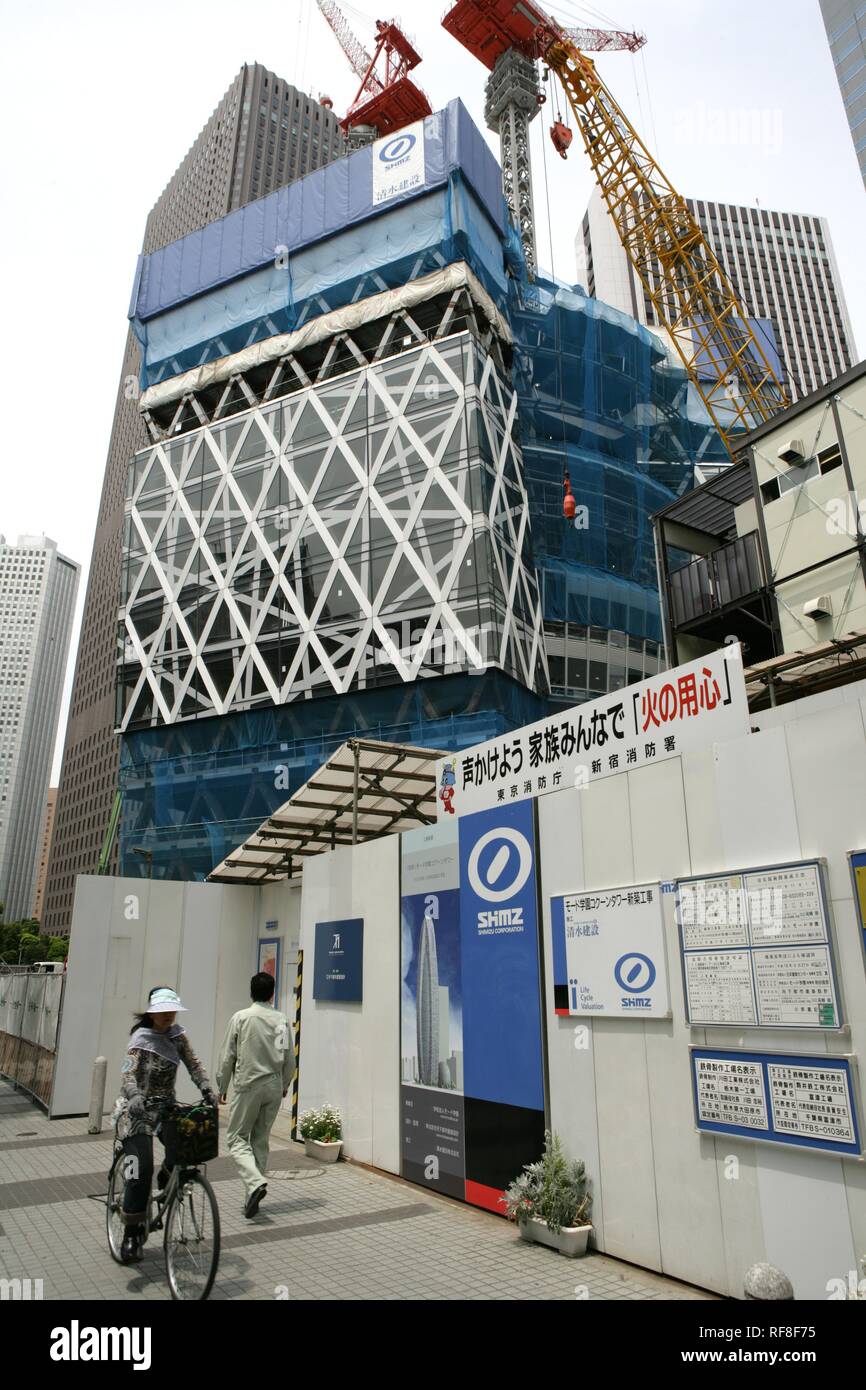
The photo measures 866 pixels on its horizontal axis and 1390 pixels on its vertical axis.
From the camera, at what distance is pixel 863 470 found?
1630 centimetres

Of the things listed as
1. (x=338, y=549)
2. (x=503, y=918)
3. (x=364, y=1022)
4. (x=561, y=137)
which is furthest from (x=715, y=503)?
(x=561, y=137)

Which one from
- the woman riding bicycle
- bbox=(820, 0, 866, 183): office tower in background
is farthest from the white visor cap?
bbox=(820, 0, 866, 183): office tower in background

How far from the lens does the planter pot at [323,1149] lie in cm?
966

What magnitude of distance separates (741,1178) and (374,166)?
3885 centimetres

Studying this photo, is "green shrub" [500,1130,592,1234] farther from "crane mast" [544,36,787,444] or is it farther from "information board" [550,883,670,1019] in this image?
"crane mast" [544,36,787,444]

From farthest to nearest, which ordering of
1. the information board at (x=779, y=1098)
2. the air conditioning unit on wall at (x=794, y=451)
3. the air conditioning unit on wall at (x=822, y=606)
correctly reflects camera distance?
the air conditioning unit on wall at (x=794, y=451) < the air conditioning unit on wall at (x=822, y=606) < the information board at (x=779, y=1098)

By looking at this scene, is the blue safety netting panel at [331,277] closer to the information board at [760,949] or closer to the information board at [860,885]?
the information board at [760,949]

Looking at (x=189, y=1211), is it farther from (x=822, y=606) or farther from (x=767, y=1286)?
(x=822, y=606)

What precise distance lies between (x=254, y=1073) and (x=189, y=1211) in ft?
7.18

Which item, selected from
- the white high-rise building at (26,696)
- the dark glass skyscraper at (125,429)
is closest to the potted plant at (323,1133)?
the dark glass skyscraper at (125,429)

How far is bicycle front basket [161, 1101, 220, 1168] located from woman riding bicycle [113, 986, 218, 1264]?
0.12 metres

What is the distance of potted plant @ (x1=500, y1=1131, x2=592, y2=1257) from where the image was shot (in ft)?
20.3
